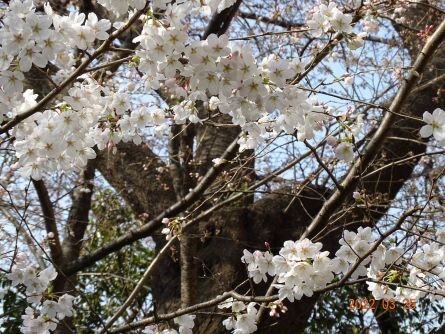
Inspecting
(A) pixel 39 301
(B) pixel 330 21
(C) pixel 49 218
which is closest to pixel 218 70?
(B) pixel 330 21

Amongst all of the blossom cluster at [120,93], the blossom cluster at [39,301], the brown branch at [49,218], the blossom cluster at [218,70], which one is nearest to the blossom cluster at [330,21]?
the blossom cluster at [120,93]

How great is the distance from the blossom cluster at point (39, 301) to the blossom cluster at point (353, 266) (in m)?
0.80

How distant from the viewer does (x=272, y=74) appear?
1.89m

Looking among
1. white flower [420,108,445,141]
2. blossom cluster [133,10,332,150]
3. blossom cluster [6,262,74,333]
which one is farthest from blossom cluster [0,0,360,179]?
blossom cluster [6,262,74,333]

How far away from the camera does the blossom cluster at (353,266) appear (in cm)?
219

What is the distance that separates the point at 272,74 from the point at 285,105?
12cm

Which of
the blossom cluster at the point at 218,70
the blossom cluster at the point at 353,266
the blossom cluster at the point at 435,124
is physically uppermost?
the blossom cluster at the point at 218,70

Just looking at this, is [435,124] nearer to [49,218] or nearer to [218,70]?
[218,70]

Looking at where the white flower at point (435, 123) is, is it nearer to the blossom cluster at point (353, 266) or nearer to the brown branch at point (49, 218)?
the blossom cluster at point (353, 266)

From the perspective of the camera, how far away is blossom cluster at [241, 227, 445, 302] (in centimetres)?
219

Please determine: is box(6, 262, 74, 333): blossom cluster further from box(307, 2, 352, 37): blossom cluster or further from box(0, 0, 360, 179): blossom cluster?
box(307, 2, 352, 37): blossom cluster

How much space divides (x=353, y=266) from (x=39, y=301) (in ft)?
4.29

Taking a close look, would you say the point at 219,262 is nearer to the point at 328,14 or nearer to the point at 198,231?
the point at 198,231

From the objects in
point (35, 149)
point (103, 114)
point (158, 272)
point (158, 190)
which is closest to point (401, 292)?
point (103, 114)
